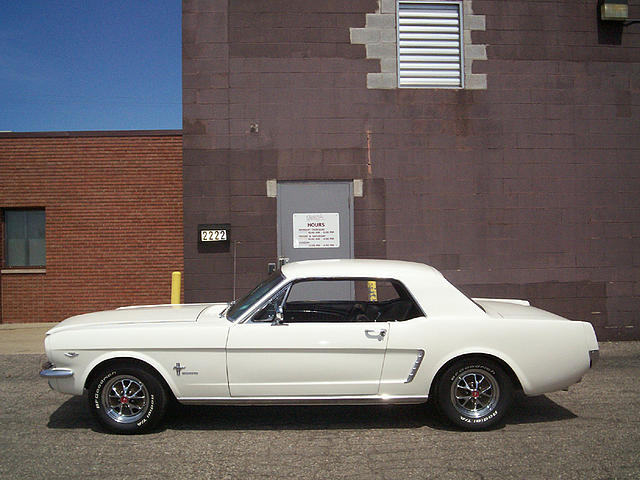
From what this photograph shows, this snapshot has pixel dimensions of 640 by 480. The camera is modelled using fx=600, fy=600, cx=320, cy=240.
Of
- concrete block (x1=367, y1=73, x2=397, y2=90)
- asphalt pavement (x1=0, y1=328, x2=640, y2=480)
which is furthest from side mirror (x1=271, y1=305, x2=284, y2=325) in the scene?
concrete block (x1=367, y1=73, x2=397, y2=90)

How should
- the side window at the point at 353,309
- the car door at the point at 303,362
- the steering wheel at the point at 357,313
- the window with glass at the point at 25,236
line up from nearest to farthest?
the car door at the point at 303,362 → the side window at the point at 353,309 → the steering wheel at the point at 357,313 → the window with glass at the point at 25,236

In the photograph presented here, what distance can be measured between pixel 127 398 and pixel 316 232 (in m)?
4.82

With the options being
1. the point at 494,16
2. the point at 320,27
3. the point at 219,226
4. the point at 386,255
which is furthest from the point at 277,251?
the point at 494,16

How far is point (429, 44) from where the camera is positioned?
9633mm

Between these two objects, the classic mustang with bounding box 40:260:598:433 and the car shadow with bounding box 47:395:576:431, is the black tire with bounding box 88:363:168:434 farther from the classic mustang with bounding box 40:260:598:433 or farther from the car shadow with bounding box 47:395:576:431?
the car shadow with bounding box 47:395:576:431

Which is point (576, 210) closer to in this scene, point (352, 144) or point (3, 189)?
point (352, 144)

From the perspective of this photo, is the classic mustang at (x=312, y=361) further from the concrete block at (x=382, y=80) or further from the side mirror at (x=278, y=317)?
the concrete block at (x=382, y=80)

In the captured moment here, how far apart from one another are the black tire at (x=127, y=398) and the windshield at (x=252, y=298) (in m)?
0.84

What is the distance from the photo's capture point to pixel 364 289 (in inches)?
366

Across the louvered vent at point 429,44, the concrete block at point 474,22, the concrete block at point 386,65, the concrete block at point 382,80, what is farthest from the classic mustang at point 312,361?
the concrete block at point 474,22

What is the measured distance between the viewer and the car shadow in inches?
208

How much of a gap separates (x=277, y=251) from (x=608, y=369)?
4.85m

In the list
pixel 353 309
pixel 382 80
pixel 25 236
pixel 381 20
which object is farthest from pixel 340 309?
pixel 25 236

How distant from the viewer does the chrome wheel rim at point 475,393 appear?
5.04 metres
